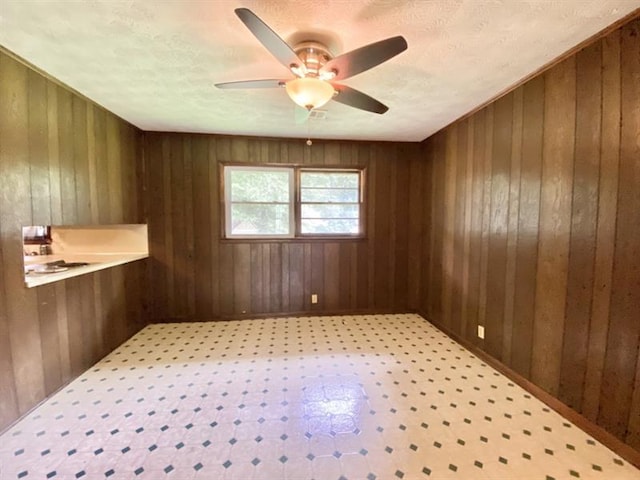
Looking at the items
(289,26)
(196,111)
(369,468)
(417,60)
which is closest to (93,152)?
(196,111)

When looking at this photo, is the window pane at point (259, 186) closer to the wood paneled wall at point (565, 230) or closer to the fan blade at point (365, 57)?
the wood paneled wall at point (565, 230)

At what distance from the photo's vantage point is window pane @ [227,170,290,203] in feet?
12.9

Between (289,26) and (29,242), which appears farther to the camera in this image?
(29,242)

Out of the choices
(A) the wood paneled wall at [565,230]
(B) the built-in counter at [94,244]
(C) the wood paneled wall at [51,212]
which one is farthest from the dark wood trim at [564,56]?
(B) the built-in counter at [94,244]

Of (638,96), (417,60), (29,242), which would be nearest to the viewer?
(638,96)

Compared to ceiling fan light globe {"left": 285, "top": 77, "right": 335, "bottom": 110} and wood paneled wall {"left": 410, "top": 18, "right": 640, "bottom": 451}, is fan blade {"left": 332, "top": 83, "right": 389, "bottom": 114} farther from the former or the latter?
wood paneled wall {"left": 410, "top": 18, "right": 640, "bottom": 451}

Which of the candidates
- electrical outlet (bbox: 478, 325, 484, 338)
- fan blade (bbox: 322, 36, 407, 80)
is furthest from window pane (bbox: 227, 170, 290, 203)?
electrical outlet (bbox: 478, 325, 484, 338)

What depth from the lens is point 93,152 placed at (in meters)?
2.79

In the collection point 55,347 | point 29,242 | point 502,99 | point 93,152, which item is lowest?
point 55,347

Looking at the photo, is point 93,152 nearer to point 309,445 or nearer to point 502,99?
point 309,445

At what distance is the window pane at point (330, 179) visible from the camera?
4.05m

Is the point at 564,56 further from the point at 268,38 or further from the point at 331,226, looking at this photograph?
the point at 331,226

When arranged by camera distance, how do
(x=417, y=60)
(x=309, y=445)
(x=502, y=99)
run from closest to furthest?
1. (x=309, y=445)
2. (x=417, y=60)
3. (x=502, y=99)

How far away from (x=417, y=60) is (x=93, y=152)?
2.99 meters
